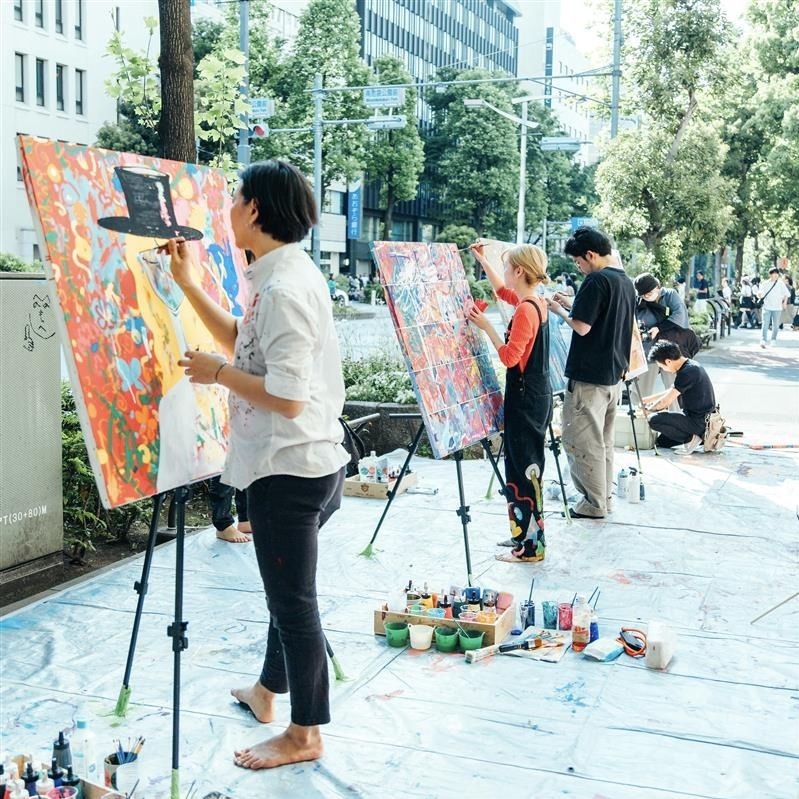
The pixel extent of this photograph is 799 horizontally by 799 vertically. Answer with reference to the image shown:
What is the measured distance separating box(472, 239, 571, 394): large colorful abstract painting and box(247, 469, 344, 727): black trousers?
3.30 m

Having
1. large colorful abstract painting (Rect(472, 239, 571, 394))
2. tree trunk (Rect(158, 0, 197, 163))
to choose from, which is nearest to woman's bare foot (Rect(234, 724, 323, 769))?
large colorful abstract painting (Rect(472, 239, 571, 394))

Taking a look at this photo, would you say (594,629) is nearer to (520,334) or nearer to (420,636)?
(420,636)

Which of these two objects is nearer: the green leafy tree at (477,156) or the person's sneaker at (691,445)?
the person's sneaker at (691,445)

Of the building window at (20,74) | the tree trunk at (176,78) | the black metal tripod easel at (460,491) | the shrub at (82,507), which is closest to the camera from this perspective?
the black metal tripod easel at (460,491)

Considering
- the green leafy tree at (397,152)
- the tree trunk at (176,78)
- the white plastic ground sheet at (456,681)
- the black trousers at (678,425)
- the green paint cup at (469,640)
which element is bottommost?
the white plastic ground sheet at (456,681)

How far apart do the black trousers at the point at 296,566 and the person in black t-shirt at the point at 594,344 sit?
372 cm

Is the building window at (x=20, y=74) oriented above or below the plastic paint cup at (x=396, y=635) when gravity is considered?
above

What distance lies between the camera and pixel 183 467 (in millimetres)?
3742

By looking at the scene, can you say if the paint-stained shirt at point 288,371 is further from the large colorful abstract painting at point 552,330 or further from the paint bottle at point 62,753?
the large colorful abstract painting at point 552,330

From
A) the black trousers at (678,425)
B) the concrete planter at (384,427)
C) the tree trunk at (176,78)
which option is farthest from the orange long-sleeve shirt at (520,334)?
the black trousers at (678,425)

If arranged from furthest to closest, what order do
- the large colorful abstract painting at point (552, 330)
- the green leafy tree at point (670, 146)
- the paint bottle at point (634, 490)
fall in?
the green leafy tree at point (670, 146)
the paint bottle at point (634, 490)
the large colorful abstract painting at point (552, 330)

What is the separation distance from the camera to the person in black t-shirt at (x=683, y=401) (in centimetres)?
1022

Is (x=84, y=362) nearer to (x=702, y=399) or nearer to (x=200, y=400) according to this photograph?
(x=200, y=400)

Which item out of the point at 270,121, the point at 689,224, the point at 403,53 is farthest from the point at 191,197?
the point at 403,53
